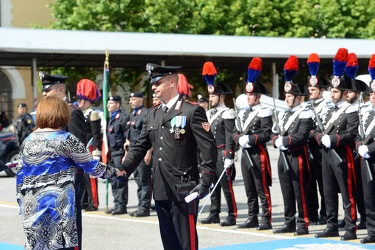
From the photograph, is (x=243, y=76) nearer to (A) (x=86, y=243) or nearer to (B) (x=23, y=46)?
(B) (x=23, y=46)

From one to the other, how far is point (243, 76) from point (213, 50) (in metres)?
8.44

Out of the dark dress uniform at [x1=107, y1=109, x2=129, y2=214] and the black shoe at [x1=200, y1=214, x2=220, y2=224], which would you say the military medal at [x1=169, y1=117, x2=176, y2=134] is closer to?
the black shoe at [x1=200, y1=214, x2=220, y2=224]

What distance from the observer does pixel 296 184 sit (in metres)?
11.4

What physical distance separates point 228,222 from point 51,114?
568 centimetres

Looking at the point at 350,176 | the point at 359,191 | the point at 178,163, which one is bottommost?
the point at 359,191

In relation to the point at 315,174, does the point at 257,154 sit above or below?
above

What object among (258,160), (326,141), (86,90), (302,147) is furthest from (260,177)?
(86,90)

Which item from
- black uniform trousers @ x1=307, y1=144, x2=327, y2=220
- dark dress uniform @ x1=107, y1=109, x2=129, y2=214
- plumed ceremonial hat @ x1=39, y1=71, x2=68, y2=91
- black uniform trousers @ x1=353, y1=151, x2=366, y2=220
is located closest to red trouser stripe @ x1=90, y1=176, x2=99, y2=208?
dark dress uniform @ x1=107, y1=109, x2=129, y2=214

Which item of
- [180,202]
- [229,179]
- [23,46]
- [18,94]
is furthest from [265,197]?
[18,94]

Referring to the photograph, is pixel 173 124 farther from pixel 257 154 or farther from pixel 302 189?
pixel 257 154

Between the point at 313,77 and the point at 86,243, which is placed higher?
the point at 313,77

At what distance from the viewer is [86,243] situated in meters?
10.8

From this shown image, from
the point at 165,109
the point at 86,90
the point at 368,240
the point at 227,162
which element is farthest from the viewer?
the point at 86,90

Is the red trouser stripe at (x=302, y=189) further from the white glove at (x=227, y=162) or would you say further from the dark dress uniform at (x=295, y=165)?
the white glove at (x=227, y=162)
